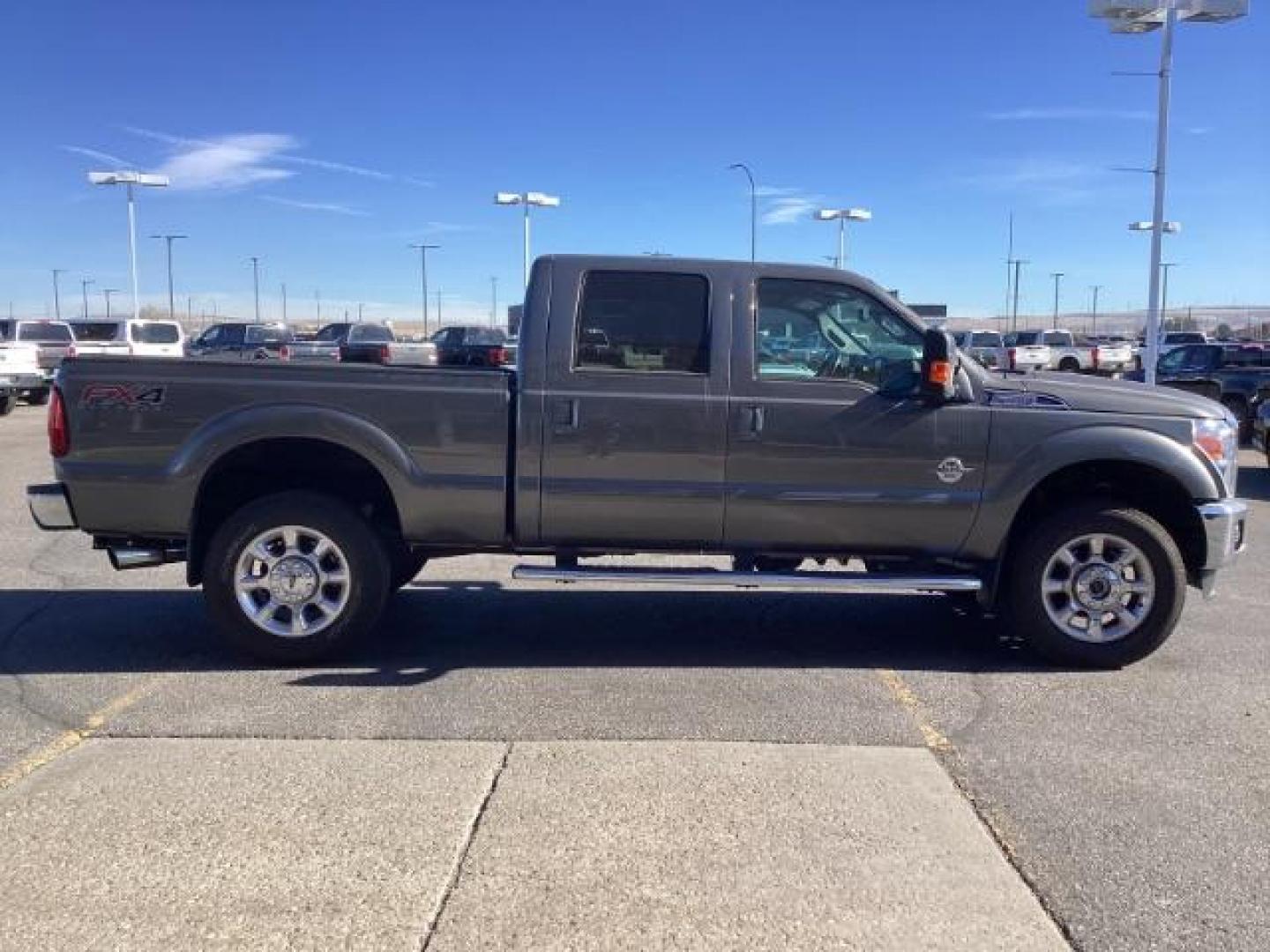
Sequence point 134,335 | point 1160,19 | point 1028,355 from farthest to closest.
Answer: point 1028,355, point 134,335, point 1160,19

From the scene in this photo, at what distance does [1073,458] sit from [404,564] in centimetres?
370

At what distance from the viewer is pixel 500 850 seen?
364cm

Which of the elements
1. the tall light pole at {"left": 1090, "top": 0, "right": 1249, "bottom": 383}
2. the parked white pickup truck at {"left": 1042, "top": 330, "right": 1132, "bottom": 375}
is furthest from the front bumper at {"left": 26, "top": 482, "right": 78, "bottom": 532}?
the parked white pickup truck at {"left": 1042, "top": 330, "right": 1132, "bottom": 375}

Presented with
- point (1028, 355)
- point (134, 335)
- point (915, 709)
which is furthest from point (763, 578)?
point (1028, 355)

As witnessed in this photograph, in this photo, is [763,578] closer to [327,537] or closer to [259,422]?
[327,537]

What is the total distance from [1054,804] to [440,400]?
10.8 ft

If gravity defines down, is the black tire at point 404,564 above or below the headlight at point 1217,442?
below

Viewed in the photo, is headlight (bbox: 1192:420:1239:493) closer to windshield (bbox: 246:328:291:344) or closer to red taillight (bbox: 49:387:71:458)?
red taillight (bbox: 49:387:71:458)

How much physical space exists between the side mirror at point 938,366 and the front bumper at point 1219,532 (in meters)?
1.47

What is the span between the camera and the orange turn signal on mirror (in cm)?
542

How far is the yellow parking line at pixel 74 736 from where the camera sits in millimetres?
4266

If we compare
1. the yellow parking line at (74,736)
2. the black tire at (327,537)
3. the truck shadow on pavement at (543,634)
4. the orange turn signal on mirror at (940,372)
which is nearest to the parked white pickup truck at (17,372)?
the truck shadow on pavement at (543,634)

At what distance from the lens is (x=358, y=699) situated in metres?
5.17

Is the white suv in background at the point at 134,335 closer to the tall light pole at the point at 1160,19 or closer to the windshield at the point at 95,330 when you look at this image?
the windshield at the point at 95,330
